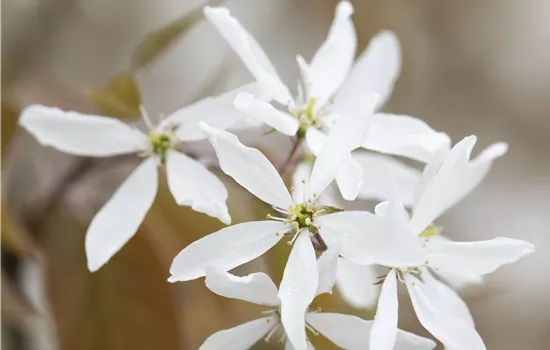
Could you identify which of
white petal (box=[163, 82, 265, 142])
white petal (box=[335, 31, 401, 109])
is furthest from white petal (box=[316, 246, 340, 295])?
white petal (box=[335, 31, 401, 109])

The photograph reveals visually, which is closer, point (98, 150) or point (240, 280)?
point (240, 280)

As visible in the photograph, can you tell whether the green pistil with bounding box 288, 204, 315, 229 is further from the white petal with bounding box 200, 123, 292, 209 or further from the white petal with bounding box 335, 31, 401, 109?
the white petal with bounding box 335, 31, 401, 109

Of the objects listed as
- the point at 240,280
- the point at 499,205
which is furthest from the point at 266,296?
the point at 499,205

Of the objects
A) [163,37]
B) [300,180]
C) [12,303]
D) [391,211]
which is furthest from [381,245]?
[12,303]

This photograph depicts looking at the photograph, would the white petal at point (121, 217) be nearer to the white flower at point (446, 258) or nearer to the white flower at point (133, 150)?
the white flower at point (133, 150)

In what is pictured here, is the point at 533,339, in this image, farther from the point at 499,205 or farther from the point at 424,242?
the point at 424,242

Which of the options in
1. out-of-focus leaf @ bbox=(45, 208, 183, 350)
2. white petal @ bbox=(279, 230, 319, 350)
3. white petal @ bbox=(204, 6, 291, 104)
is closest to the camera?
white petal @ bbox=(279, 230, 319, 350)
